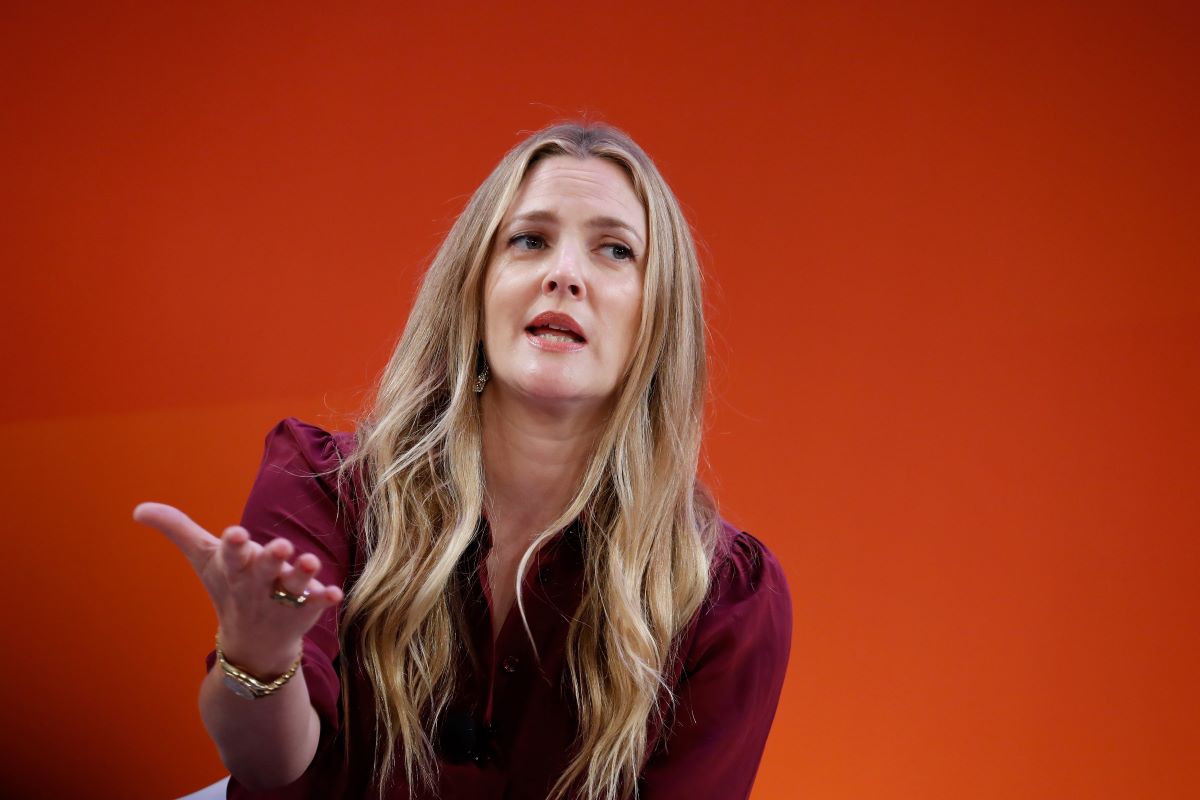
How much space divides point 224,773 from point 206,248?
1201 millimetres

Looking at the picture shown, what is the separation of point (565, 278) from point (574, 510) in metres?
0.33

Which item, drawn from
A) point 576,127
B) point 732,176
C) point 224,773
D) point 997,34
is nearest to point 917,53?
point 997,34

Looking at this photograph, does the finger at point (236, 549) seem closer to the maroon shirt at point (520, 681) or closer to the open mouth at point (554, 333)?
the maroon shirt at point (520, 681)

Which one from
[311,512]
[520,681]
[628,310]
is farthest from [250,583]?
[628,310]

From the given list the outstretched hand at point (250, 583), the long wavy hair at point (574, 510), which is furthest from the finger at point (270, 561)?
the long wavy hair at point (574, 510)

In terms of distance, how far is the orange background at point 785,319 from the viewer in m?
2.52

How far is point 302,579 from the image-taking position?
1015 mm

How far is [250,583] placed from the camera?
1026 mm

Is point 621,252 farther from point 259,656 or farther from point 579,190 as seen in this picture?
point 259,656

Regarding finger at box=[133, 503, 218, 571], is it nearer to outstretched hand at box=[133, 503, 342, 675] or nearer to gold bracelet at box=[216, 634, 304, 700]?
outstretched hand at box=[133, 503, 342, 675]

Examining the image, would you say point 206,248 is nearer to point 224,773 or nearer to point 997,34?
point 224,773

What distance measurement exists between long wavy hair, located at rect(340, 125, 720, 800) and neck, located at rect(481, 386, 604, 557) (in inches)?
1.1

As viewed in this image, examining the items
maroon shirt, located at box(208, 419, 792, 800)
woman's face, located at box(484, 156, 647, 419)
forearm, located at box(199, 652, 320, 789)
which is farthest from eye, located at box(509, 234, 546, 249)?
forearm, located at box(199, 652, 320, 789)

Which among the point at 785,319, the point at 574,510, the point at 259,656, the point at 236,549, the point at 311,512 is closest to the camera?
the point at 236,549
